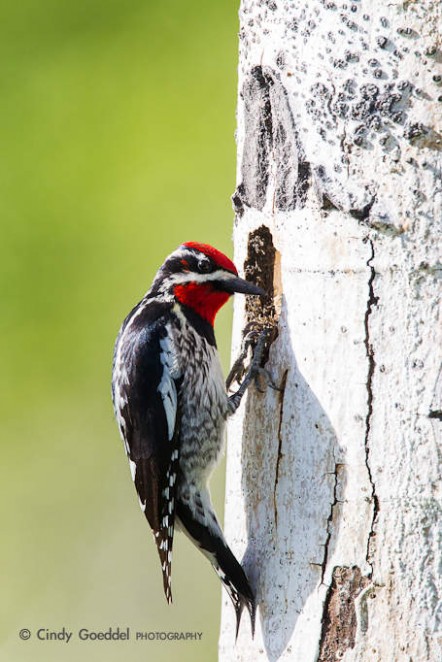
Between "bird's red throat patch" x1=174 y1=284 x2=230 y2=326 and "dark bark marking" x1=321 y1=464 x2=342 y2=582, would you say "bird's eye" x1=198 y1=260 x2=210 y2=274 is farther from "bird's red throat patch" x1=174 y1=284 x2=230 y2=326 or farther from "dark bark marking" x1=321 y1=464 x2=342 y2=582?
"dark bark marking" x1=321 y1=464 x2=342 y2=582

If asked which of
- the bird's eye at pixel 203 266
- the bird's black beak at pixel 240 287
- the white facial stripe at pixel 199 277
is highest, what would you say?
the bird's eye at pixel 203 266

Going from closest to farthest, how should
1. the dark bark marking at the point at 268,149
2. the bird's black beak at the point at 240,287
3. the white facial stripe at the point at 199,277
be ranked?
the dark bark marking at the point at 268,149 → the bird's black beak at the point at 240,287 → the white facial stripe at the point at 199,277

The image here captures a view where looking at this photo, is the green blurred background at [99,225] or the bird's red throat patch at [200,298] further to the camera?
the green blurred background at [99,225]

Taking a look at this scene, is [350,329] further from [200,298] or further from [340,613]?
[200,298]

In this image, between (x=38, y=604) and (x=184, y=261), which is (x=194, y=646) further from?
(x=184, y=261)

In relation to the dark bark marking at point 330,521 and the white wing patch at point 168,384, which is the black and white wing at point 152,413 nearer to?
the white wing patch at point 168,384

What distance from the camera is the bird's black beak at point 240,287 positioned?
2.72 meters

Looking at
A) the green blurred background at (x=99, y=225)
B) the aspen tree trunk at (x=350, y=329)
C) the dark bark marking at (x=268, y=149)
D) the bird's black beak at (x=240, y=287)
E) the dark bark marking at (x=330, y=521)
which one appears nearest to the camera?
the aspen tree trunk at (x=350, y=329)

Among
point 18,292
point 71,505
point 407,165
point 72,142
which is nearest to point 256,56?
point 407,165

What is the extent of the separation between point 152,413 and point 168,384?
0.37ft

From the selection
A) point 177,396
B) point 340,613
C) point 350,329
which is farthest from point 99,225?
point 340,613

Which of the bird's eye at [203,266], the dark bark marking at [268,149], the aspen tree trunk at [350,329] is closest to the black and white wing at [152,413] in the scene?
→ the bird's eye at [203,266]

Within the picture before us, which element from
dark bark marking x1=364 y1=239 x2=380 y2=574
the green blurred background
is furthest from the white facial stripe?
the green blurred background

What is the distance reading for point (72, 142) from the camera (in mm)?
5406
